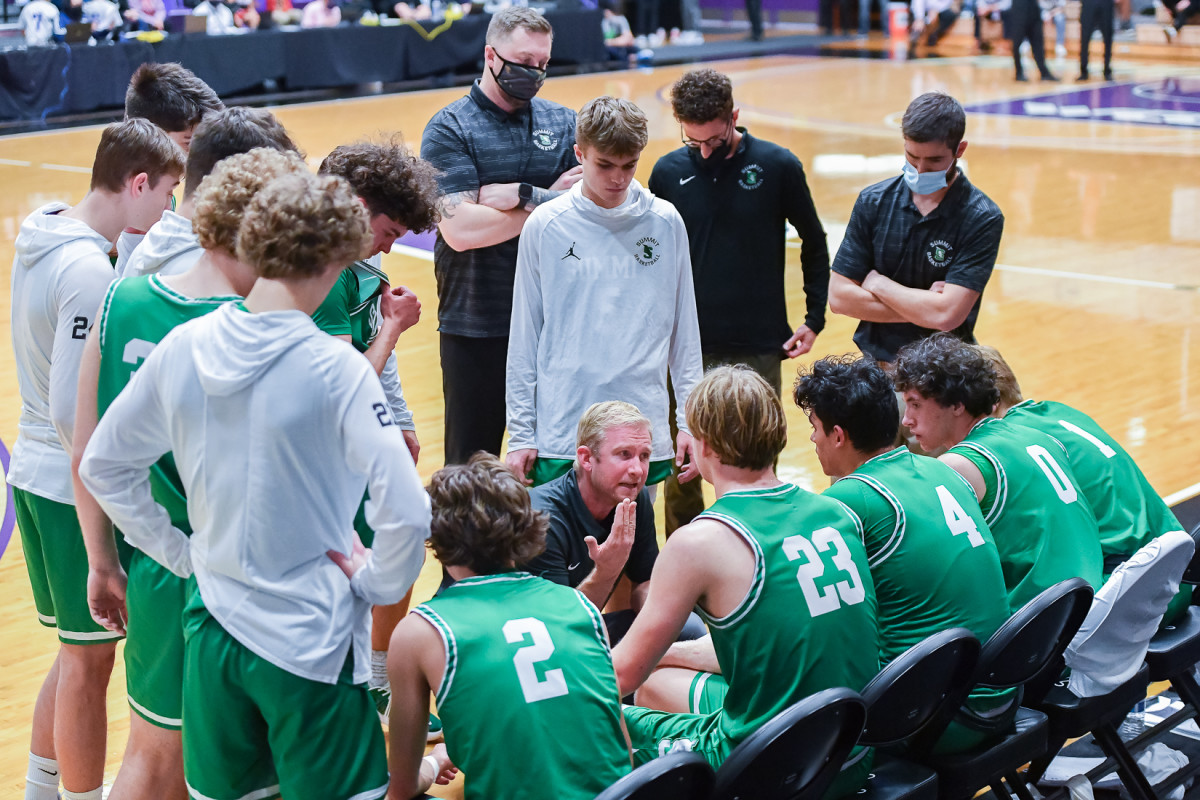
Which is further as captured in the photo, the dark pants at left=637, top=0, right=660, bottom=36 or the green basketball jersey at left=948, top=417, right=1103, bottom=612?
the dark pants at left=637, top=0, right=660, bottom=36

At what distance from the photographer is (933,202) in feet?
14.8

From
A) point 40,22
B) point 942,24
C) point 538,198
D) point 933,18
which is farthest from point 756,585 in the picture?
point 942,24

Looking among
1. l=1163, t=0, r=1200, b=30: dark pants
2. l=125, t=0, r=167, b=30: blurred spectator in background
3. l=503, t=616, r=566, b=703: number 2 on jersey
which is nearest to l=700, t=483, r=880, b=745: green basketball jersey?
l=503, t=616, r=566, b=703: number 2 on jersey

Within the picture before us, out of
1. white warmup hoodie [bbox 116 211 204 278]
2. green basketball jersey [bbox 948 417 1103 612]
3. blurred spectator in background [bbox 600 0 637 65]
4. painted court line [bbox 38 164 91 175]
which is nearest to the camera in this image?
white warmup hoodie [bbox 116 211 204 278]

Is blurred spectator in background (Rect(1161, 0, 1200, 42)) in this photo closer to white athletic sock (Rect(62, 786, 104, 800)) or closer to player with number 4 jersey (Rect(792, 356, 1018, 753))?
player with number 4 jersey (Rect(792, 356, 1018, 753))

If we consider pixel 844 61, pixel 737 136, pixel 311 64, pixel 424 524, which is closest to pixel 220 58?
pixel 311 64

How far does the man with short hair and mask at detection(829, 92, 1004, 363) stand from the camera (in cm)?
438

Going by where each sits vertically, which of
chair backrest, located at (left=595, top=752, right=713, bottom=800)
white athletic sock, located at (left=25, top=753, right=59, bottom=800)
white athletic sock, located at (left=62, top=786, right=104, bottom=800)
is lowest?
white athletic sock, located at (left=25, top=753, right=59, bottom=800)

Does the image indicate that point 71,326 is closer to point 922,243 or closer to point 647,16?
point 922,243

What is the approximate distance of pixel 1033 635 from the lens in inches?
113

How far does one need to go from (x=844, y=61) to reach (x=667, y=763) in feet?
76.0

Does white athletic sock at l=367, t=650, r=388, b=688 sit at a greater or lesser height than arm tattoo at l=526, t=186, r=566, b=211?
lesser

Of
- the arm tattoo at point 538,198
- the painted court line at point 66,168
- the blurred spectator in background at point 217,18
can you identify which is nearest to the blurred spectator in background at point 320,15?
the blurred spectator in background at point 217,18

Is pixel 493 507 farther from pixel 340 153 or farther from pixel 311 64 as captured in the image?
pixel 311 64
